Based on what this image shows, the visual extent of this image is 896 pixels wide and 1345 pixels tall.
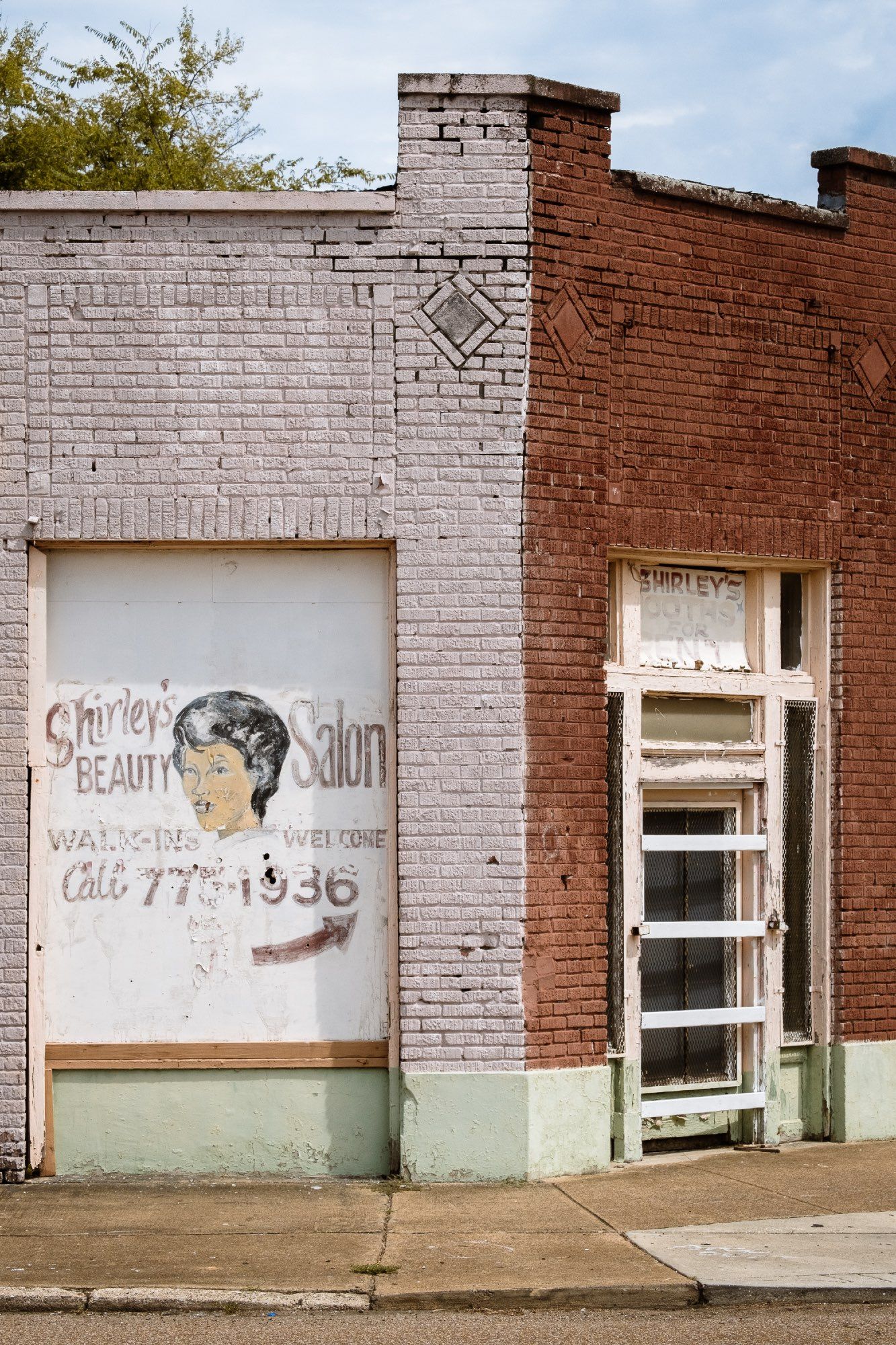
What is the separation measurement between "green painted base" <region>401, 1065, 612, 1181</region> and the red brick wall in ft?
0.77

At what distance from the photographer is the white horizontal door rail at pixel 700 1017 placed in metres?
8.08

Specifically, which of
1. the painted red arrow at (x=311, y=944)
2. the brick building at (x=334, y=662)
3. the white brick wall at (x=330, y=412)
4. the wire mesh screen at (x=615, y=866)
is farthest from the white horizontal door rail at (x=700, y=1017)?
the painted red arrow at (x=311, y=944)

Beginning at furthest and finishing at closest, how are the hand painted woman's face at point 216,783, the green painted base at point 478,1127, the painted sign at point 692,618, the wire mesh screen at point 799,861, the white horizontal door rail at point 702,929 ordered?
the wire mesh screen at point 799,861, the painted sign at point 692,618, the white horizontal door rail at point 702,929, the hand painted woman's face at point 216,783, the green painted base at point 478,1127

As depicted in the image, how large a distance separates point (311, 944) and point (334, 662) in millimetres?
1545

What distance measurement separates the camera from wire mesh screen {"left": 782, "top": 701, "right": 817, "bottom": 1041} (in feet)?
28.0

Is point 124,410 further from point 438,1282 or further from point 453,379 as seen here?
point 438,1282

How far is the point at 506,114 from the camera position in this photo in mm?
7801

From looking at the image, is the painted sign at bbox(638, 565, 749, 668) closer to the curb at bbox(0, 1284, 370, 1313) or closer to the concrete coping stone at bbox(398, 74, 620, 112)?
the concrete coping stone at bbox(398, 74, 620, 112)

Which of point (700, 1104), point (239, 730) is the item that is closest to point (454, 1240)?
point (700, 1104)

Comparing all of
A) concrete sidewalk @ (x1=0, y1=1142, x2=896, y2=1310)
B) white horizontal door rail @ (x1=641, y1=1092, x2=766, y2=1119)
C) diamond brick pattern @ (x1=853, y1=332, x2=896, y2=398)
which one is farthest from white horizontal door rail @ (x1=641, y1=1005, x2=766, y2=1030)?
diamond brick pattern @ (x1=853, y1=332, x2=896, y2=398)

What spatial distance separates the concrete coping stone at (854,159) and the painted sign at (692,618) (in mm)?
2629

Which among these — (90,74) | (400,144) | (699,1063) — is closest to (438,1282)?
(699,1063)

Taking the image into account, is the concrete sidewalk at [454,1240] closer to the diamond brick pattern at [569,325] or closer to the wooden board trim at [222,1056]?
the wooden board trim at [222,1056]

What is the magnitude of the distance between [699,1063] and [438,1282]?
300 centimetres
